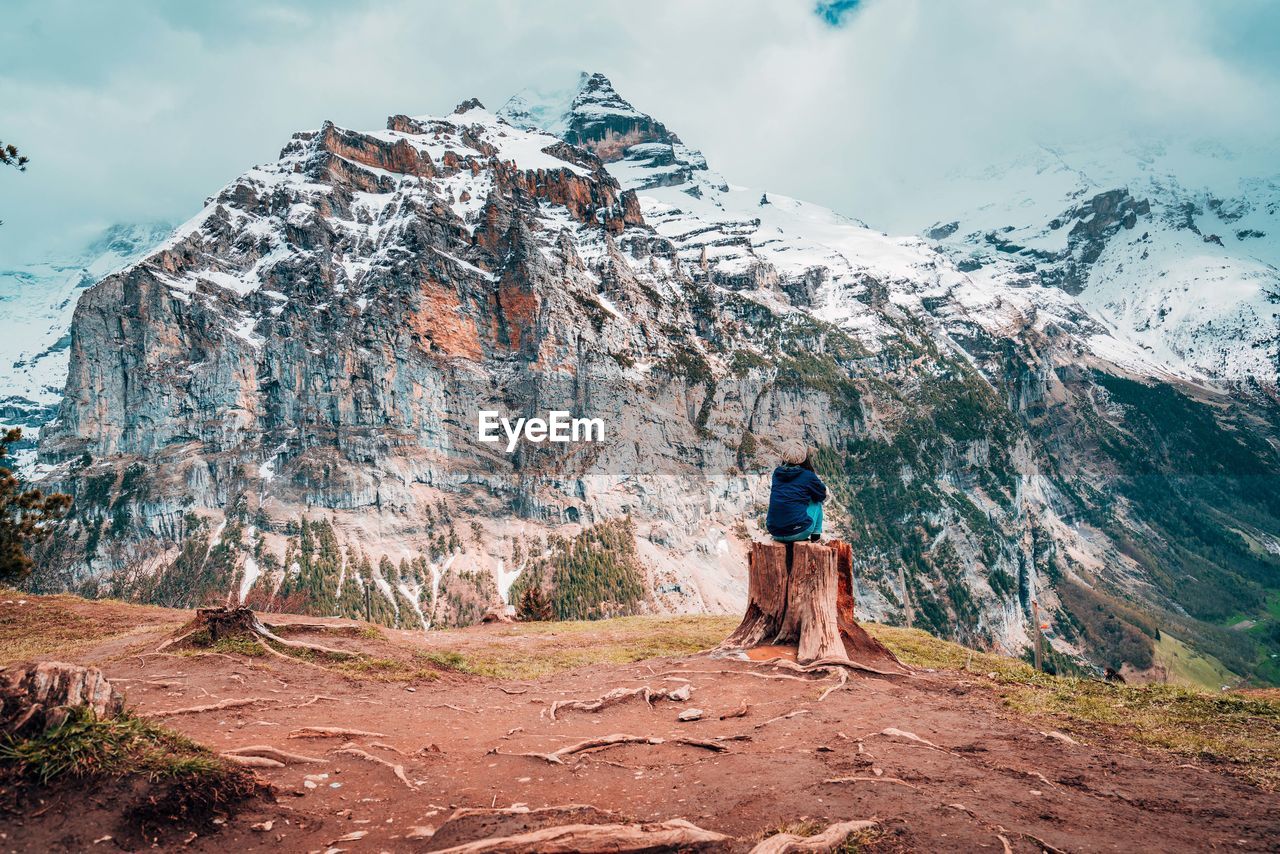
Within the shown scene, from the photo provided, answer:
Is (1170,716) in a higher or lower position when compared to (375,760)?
lower

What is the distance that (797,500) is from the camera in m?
15.5

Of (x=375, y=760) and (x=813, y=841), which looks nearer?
(x=813, y=841)

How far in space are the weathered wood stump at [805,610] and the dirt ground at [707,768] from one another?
4.61ft

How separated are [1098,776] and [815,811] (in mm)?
3509

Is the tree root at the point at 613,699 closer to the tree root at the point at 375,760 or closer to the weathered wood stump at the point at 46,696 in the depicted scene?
the tree root at the point at 375,760

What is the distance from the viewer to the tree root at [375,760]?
7948 millimetres

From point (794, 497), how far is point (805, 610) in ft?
8.01

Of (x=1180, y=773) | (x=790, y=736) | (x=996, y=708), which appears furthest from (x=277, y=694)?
(x=1180, y=773)

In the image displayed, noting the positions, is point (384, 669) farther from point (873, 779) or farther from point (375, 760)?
point (873, 779)

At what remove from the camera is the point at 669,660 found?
52.2 ft

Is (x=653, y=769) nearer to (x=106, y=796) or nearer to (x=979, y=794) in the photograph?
(x=979, y=794)

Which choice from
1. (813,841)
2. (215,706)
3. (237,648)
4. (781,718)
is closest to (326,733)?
(215,706)

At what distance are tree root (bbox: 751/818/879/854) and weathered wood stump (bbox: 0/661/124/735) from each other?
20.3 feet

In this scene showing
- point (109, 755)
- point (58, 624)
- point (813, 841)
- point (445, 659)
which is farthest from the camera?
point (58, 624)
